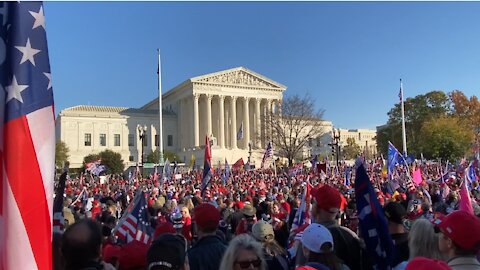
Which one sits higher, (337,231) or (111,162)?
(111,162)

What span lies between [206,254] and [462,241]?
2.13 m

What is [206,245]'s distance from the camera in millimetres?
4227

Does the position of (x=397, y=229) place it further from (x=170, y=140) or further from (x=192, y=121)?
(x=170, y=140)

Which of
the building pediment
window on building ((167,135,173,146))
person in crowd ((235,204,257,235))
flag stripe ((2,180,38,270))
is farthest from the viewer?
window on building ((167,135,173,146))

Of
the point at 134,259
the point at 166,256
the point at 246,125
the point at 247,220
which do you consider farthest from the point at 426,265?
the point at 246,125

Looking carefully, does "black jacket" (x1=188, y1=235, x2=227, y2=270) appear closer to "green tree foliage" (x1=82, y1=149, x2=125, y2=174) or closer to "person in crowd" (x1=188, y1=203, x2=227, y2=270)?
"person in crowd" (x1=188, y1=203, x2=227, y2=270)

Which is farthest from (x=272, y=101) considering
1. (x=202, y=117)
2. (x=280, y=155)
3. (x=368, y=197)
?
(x=368, y=197)

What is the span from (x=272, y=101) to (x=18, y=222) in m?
81.5

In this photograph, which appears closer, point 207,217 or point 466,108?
point 207,217

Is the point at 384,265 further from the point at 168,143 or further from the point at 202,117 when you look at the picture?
the point at 168,143

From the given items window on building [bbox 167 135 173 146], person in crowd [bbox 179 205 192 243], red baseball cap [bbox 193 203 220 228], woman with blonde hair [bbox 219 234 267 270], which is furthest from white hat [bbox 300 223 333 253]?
window on building [bbox 167 135 173 146]

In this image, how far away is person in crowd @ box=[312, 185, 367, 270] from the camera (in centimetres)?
417

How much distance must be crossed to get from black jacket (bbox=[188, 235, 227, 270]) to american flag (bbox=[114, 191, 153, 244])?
2.26m

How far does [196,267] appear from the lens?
13.3 feet
